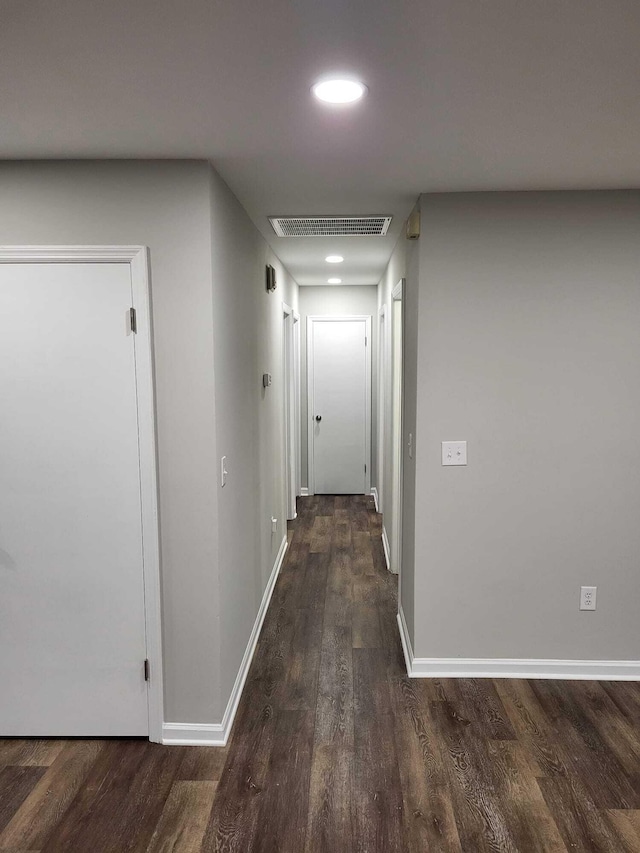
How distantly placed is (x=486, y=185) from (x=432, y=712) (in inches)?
94.2

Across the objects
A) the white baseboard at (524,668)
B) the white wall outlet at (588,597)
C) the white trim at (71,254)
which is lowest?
the white baseboard at (524,668)

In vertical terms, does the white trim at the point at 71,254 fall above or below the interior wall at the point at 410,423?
above

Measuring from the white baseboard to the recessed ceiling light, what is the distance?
100 inches

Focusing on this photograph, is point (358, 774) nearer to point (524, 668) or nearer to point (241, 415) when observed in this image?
point (524, 668)

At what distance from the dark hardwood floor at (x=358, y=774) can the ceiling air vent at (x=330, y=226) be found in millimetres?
2385

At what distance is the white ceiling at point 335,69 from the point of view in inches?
52.4

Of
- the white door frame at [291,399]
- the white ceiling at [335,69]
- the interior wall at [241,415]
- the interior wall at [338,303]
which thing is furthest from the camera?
the interior wall at [338,303]

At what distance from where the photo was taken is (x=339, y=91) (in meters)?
1.70

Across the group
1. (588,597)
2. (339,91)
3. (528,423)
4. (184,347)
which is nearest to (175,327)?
(184,347)

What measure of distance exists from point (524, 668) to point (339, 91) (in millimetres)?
2744

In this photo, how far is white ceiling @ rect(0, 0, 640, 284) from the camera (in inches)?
52.4

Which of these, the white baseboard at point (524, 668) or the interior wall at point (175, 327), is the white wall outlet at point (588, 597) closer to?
the white baseboard at point (524, 668)

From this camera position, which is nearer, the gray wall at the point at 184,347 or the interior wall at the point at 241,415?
the gray wall at the point at 184,347

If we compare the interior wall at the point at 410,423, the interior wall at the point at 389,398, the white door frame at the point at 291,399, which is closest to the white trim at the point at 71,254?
the interior wall at the point at 410,423
